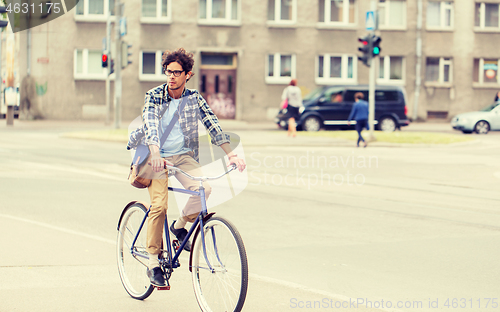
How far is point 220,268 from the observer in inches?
167

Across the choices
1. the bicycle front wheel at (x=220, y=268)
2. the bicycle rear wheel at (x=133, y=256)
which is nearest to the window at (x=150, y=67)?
the bicycle rear wheel at (x=133, y=256)

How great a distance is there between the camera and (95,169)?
13586 millimetres

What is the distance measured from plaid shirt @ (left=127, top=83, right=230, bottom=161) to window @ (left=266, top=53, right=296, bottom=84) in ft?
99.2

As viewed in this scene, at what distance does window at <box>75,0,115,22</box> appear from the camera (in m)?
33.9

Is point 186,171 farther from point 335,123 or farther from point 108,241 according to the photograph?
point 335,123

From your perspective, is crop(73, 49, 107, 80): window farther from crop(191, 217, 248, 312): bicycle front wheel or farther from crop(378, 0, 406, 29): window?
crop(191, 217, 248, 312): bicycle front wheel

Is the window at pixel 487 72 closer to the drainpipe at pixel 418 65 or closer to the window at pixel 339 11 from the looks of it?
the drainpipe at pixel 418 65

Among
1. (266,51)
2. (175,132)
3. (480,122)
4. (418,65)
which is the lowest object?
(175,132)

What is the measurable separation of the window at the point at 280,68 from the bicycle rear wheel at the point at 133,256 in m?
29.8

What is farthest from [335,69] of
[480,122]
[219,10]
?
[480,122]

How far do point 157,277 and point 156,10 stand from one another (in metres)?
30.9

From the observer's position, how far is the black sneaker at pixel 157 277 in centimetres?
459

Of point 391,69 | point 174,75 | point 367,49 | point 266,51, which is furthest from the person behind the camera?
point 391,69

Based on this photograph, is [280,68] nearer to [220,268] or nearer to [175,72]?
[175,72]
